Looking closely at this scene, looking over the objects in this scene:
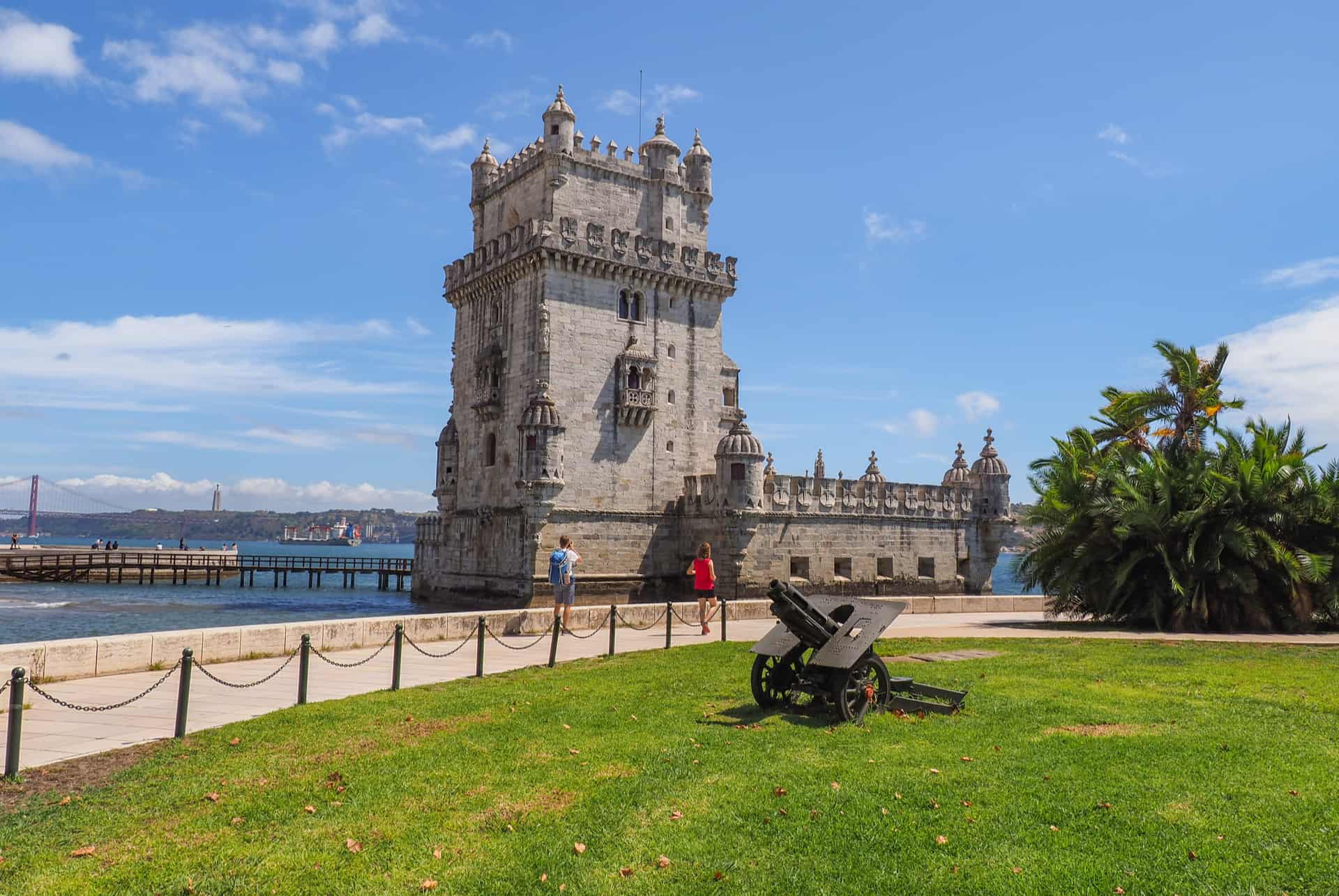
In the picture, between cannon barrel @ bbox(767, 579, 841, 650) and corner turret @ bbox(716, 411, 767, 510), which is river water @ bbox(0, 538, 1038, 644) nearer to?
corner turret @ bbox(716, 411, 767, 510)

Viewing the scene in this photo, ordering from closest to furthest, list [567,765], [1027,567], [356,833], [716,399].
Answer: [356,833]
[567,765]
[1027,567]
[716,399]

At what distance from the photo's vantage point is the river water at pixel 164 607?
1474 inches

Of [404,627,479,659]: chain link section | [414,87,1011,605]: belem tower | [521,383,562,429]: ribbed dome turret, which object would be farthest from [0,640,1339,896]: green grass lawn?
[414,87,1011,605]: belem tower

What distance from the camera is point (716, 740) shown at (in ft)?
32.4

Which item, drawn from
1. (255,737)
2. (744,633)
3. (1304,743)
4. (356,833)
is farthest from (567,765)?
(744,633)

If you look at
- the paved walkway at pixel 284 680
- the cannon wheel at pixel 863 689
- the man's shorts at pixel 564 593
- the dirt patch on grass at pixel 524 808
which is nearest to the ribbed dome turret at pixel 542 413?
the paved walkway at pixel 284 680

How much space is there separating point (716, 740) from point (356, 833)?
12.4ft

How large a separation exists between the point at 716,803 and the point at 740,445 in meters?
25.3

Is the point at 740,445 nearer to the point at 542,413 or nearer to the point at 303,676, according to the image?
the point at 542,413

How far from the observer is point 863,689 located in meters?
10.8

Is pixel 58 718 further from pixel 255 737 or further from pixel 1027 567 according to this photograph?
pixel 1027 567

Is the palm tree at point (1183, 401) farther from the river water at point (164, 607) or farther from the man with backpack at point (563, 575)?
the man with backpack at point (563, 575)

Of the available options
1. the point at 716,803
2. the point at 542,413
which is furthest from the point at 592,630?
the point at 716,803

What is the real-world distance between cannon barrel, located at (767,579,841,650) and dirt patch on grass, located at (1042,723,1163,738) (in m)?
2.45
